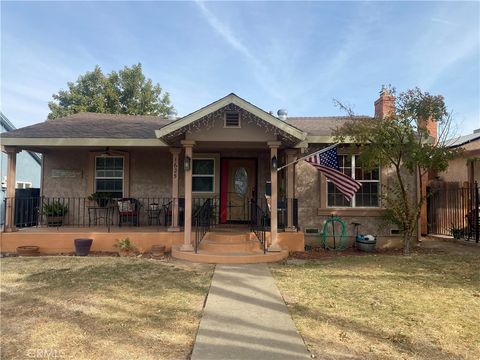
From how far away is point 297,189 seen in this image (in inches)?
431

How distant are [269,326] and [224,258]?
379 centimetres

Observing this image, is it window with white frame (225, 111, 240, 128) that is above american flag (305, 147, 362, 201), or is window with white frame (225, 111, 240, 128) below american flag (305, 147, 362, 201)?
above

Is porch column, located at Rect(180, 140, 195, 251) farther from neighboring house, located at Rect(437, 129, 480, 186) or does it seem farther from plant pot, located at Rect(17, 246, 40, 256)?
neighboring house, located at Rect(437, 129, 480, 186)

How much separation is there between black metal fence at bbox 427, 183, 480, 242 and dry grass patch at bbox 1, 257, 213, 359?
8.75m

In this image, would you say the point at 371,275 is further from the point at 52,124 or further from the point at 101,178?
the point at 52,124

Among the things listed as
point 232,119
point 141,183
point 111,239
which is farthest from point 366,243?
point 141,183

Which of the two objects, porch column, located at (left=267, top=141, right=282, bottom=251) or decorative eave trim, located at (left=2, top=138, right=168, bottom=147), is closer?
porch column, located at (left=267, top=141, right=282, bottom=251)

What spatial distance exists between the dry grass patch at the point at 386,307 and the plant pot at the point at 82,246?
505 centimetres

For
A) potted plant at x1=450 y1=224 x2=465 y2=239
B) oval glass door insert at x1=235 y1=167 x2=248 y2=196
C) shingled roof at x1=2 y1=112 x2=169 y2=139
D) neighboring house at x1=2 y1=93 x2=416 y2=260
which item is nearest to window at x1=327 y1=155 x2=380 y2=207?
neighboring house at x1=2 y1=93 x2=416 y2=260

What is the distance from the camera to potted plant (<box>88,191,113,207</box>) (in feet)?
36.0

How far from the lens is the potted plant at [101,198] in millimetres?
10984

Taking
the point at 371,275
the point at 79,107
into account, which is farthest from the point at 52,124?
the point at 79,107

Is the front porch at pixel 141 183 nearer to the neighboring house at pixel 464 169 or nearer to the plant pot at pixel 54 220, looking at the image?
the plant pot at pixel 54 220

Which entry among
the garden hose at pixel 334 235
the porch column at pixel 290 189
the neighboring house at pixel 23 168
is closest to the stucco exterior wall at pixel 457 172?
the garden hose at pixel 334 235
